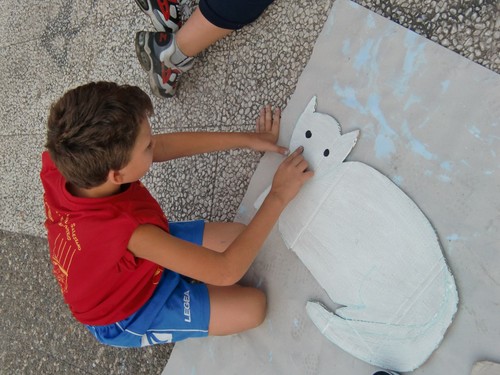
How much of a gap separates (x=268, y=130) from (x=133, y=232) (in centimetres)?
55

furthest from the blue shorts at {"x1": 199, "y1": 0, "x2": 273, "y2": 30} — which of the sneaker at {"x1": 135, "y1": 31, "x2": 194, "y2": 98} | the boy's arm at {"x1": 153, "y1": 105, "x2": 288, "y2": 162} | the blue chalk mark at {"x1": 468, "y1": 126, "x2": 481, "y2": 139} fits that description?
the blue chalk mark at {"x1": 468, "y1": 126, "x2": 481, "y2": 139}

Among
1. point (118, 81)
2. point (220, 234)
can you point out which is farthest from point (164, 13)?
point (220, 234)

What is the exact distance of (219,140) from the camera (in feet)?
4.88

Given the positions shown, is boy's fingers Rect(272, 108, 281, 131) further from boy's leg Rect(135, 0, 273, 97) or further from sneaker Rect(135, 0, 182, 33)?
sneaker Rect(135, 0, 182, 33)

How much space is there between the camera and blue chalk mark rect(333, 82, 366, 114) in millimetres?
1273

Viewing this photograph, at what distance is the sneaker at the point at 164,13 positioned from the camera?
1713 mm

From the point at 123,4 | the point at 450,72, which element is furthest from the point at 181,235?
the point at 123,4

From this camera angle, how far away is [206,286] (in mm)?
1494

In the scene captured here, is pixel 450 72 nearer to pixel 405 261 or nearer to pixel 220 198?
pixel 405 261

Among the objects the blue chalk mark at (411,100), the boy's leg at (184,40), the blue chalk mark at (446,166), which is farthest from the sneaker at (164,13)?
the blue chalk mark at (446,166)

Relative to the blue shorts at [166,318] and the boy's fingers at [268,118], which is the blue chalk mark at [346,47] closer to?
the boy's fingers at [268,118]

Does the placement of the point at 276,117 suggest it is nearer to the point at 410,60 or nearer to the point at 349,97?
the point at 349,97

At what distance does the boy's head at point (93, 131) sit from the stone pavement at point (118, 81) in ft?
1.76

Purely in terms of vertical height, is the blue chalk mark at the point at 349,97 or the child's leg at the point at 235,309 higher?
the blue chalk mark at the point at 349,97
